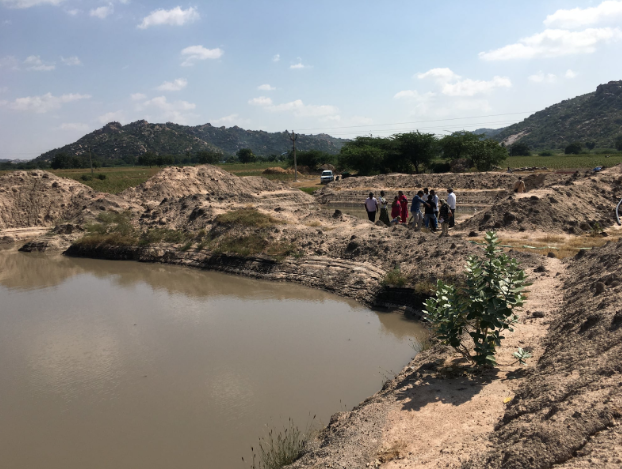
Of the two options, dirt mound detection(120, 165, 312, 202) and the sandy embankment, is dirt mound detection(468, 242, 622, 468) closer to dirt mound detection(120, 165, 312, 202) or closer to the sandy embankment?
the sandy embankment

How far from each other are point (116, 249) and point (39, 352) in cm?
956

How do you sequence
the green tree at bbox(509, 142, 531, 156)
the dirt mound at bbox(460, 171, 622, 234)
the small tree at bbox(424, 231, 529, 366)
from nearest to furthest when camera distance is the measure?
the small tree at bbox(424, 231, 529, 366) < the dirt mound at bbox(460, 171, 622, 234) < the green tree at bbox(509, 142, 531, 156)

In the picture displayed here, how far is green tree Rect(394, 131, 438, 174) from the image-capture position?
47.8m

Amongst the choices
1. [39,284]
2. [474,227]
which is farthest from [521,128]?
[39,284]

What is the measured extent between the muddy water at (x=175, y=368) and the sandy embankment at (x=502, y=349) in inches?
45.9

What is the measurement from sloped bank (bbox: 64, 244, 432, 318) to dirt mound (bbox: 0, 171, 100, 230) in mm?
8816

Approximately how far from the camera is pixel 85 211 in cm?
2233

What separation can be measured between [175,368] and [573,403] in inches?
238

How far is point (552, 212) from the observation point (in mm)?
15969

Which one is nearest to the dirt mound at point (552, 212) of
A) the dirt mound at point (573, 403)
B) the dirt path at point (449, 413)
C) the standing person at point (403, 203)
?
the standing person at point (403, 203)

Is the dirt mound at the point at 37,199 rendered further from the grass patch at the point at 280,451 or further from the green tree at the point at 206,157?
the green tree at the point at 206,157

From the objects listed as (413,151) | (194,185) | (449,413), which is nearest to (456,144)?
(413,151)

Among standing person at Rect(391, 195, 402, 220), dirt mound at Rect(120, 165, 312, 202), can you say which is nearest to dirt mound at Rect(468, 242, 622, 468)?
standing person at Rect(391, 195, 402, 220)

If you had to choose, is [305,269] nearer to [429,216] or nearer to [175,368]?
[429,216]
